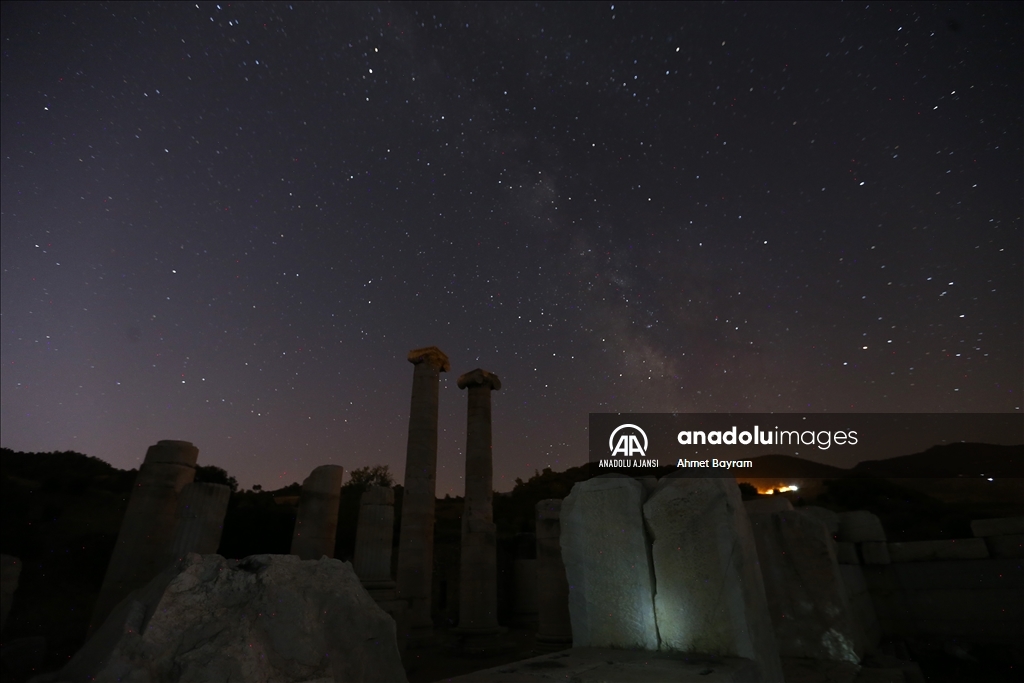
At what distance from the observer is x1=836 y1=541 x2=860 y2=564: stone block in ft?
31.7

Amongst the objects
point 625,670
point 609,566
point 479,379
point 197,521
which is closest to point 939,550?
point 609,566

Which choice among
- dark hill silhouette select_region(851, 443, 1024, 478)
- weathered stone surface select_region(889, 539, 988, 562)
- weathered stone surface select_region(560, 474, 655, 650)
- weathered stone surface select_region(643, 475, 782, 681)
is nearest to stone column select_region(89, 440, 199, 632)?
weathered stone surface select_region(560, 474, 655, 650)

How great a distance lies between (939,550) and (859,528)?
1377 millimetres

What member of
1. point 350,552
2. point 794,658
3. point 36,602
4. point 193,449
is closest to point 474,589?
point 193,449

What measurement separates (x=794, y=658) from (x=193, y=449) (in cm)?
1144

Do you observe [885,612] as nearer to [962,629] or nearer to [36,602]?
[962,629]

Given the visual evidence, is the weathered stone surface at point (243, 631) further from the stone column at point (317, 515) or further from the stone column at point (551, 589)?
the stone column at point (317, 515)

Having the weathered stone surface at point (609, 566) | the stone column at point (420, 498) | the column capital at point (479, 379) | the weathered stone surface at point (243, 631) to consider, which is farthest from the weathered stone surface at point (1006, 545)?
the stone column at point (420, 498)

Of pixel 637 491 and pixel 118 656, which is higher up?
pixel 637 491

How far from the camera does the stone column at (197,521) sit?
31.5 ft

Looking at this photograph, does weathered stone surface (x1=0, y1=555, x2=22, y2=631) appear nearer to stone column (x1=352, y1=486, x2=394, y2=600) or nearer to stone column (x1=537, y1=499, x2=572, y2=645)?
stone column (x1=352, y1=486, x2=394, y2=600)

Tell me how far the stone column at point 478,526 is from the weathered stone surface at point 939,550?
31.4ft

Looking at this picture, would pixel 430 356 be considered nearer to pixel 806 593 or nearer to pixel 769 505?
pixel 769 505

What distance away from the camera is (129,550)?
9547 mm
